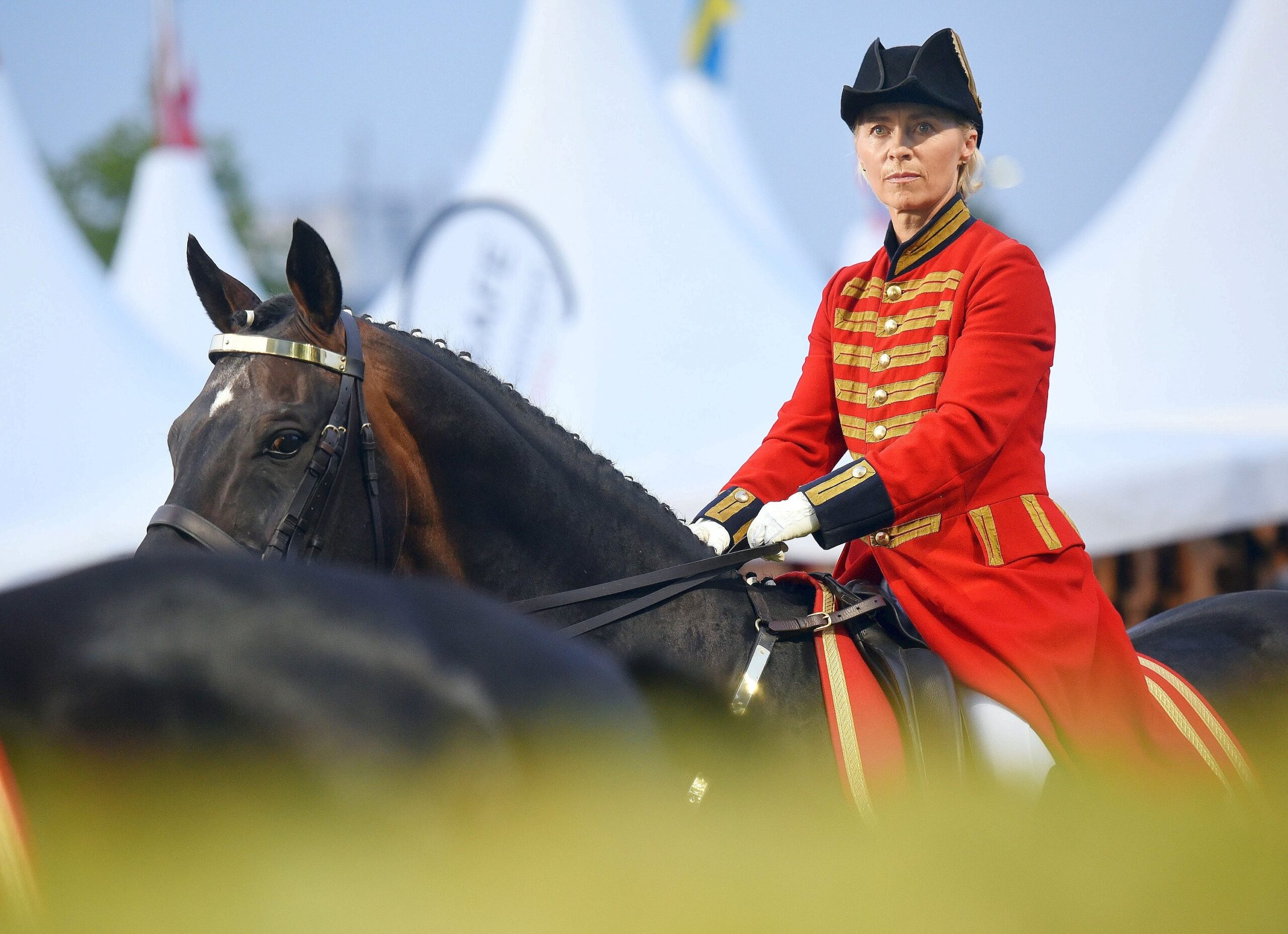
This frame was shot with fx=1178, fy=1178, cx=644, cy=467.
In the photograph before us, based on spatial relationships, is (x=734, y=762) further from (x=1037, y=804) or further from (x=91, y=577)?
(x=91, y=577)

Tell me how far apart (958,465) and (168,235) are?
11403mm

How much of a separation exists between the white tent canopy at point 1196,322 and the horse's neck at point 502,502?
4.53m

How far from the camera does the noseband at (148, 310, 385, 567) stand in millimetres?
1987

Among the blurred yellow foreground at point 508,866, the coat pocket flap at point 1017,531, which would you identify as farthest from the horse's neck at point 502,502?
the blurred yellow foreground at point 508,866

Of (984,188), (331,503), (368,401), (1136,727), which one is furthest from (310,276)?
(1136,727)

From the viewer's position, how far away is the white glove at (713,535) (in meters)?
2.39

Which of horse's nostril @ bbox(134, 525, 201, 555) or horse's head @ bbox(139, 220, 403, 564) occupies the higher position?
horse's head @ bbox(139, 220, 403, 564)

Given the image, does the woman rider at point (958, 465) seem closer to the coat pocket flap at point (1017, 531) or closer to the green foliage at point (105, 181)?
the coat pocket flap at point (1017, 531)

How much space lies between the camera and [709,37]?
13117 mm

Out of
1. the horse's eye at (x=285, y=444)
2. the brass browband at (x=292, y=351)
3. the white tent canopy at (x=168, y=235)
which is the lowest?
the horse's eye at (x=285, y=444)

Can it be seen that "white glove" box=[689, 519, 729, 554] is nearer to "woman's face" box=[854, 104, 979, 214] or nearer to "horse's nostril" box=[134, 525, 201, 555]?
"woman's face" box=[854, 104, 979, 214]

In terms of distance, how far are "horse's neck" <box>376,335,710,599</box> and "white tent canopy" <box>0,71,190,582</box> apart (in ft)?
12.9

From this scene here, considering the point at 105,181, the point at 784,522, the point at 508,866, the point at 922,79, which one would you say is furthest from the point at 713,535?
the point at 105,181

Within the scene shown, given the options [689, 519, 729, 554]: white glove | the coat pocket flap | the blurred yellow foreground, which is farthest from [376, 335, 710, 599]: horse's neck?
the blurred yellow foreground
